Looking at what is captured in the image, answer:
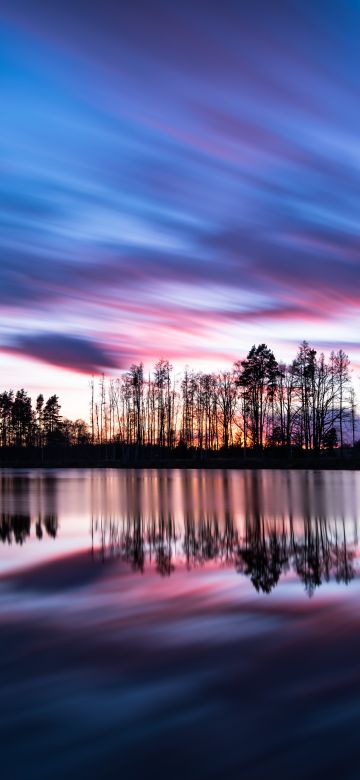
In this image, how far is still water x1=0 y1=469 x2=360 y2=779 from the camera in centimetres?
452

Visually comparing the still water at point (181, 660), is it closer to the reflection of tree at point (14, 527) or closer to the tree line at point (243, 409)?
the reflection of tree at point (14, 527)

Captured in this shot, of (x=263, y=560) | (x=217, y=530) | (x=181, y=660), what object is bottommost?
(x=217, y=530)

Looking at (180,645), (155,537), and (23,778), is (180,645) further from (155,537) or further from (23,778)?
(155,537)

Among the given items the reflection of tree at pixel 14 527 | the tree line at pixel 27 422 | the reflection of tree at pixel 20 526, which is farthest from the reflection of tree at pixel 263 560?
the tree line at pixel 27 422

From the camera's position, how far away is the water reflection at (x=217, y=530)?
12.0 m

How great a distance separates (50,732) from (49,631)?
9.80 ft

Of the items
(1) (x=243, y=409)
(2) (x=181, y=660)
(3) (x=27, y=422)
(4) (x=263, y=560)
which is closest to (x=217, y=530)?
(4) (x=263, y=560)

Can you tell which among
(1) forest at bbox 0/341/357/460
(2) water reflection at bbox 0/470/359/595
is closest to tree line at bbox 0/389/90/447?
(1) forest at bbox 0/341/357/460

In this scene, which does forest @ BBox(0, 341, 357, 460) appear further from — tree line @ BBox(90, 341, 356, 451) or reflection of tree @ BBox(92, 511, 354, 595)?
reflection of tree @ BBox(92, 511, 354, 595)

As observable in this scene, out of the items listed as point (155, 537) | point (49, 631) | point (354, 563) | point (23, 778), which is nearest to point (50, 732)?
point (23, 778)

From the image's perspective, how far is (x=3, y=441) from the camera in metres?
146

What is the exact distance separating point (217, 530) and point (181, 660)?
11.1 metres

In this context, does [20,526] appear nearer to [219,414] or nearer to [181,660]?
[181,660]

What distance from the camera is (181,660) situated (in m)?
6.52
